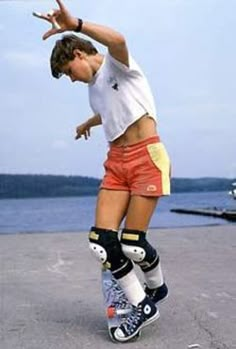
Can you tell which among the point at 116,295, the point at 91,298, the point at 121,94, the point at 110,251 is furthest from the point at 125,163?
the point at 91,298

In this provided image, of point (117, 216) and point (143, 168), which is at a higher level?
point (143, 168)

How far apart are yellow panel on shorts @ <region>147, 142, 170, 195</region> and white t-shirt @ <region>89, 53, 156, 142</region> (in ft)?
0.58

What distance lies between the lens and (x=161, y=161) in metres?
4.09

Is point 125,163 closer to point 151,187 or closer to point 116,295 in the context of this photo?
point 151,187

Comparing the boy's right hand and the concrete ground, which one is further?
the boy's right hand

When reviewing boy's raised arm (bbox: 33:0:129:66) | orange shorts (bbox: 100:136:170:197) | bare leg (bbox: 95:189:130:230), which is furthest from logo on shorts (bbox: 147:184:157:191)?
boy's raised arm (bbox: 33:0:129:66)

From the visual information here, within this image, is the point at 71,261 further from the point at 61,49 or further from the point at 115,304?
the point at 61,49

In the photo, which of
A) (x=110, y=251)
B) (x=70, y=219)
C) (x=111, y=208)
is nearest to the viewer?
(x=110, y=251)

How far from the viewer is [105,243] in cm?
402

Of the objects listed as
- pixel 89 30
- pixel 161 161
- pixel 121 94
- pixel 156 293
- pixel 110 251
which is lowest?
pixel 156 293

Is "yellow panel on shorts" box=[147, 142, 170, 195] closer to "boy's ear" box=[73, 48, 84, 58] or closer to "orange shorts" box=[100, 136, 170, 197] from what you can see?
"orange shorts" box=[100, 136, 170, 197]

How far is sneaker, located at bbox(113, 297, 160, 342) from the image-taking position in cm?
398

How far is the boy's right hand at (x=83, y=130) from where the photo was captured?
15.2ft

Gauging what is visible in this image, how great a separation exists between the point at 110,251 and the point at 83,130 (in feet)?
3.15
